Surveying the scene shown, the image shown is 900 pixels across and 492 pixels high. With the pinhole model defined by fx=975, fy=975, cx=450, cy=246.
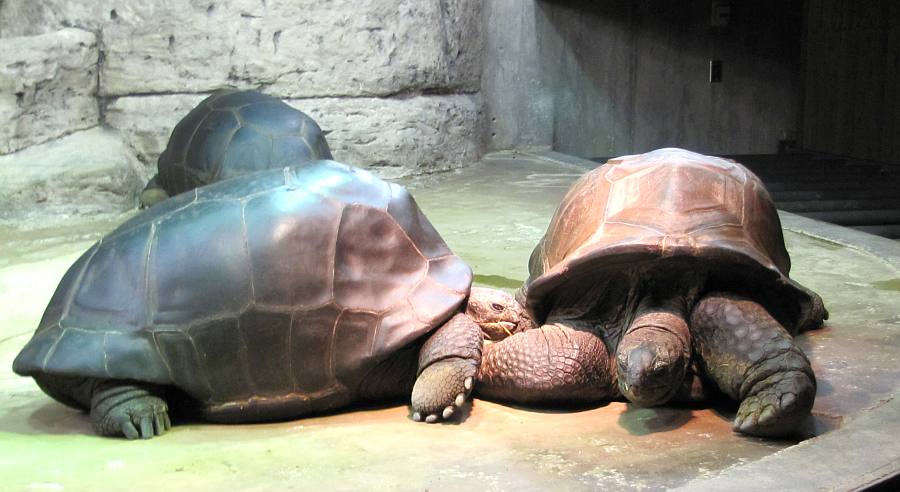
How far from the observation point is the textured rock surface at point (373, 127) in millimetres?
7531

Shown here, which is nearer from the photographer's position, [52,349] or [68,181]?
[52,349]

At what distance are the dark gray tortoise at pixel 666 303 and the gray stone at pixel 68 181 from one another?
4717mm

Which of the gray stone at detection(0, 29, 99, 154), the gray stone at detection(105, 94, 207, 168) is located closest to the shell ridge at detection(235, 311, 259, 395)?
the gray stone at detection(0, 29, 99, 154)

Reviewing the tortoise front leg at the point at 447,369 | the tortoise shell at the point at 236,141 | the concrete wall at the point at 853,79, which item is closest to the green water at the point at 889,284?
the tortoise front leg at the point at 447,369

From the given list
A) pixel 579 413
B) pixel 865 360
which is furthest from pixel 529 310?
pixel 865 360

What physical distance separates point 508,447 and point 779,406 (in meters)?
0.70

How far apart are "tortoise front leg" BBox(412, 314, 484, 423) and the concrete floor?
7 cm

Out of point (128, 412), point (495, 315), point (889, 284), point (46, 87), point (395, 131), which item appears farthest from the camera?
point (395, 131)

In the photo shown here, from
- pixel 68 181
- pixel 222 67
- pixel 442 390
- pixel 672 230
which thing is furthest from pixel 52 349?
pixel 222 67

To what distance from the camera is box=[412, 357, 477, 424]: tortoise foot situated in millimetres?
2775

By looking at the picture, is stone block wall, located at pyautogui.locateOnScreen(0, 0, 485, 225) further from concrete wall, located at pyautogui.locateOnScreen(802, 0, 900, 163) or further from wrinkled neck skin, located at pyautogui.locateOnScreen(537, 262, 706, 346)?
wrinkled neck skin, located at pyautogui.locateOnScreen(537, 262, 706, 346)

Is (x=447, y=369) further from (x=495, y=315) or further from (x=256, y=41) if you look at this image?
(x=256, y=41)

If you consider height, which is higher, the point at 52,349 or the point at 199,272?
the point at 199,272

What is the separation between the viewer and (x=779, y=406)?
8.16 ft
